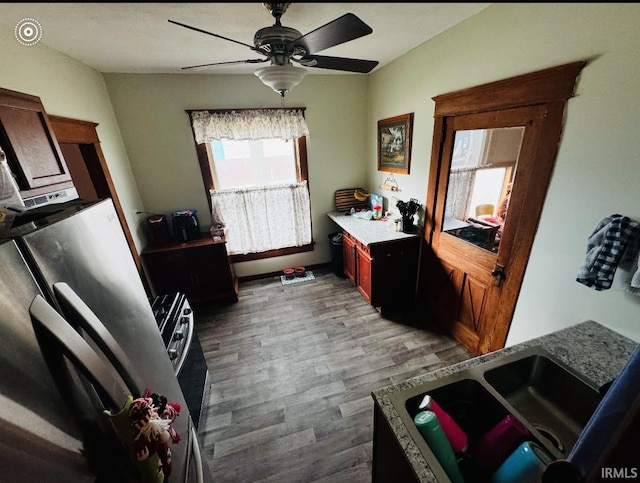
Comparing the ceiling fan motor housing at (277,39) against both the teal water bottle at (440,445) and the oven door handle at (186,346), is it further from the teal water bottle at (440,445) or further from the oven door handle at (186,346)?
the teal water bottle at (440,445)

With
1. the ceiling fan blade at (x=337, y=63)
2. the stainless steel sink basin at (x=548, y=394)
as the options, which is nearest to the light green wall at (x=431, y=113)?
the stainless steel sink basin at (x=548, y=394)

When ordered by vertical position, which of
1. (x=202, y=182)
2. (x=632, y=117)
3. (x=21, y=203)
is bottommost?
(x=202, y=182)

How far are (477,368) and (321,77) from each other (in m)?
3.23

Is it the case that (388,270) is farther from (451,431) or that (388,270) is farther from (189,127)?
(189,127)

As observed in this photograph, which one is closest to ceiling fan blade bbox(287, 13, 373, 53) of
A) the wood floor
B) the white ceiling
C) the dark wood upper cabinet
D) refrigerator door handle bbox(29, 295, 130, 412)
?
the white ceiling

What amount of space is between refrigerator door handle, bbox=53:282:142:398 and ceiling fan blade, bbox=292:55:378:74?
167 centimetres

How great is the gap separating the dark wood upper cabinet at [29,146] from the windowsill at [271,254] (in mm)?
2253

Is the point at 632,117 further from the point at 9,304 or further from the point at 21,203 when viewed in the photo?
the point at 21,203

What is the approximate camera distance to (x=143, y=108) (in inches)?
112

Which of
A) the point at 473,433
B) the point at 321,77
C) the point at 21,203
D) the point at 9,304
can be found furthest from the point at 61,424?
the point at 321,77

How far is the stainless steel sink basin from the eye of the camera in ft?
3.76

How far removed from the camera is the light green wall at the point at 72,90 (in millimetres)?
1643

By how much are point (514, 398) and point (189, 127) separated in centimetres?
346

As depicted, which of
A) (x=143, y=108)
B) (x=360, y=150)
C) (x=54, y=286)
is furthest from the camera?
(x=360, y=150)
